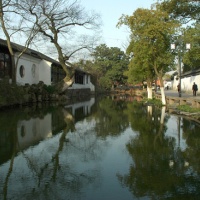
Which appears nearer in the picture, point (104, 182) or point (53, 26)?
point (104, 182)

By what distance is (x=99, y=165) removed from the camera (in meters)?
7.40

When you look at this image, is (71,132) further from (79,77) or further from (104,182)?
(79,77)

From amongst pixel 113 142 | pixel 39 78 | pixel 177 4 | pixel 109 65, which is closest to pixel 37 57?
pixel 39 78

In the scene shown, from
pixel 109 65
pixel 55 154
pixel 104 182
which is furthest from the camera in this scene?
pixel 109 65

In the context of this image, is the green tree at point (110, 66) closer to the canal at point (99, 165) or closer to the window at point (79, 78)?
the window at point (79, 78)

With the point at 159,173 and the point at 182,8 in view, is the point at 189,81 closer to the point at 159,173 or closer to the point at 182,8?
the point at 182,8

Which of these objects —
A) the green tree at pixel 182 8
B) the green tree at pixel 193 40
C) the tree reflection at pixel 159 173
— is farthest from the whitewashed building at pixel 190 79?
the tree reflection at pixel 159 173

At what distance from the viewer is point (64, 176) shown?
21.0ft

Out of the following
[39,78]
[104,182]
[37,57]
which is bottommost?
[104,182]

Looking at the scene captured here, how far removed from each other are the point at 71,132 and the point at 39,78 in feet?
93.4

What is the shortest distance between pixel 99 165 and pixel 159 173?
148 cm

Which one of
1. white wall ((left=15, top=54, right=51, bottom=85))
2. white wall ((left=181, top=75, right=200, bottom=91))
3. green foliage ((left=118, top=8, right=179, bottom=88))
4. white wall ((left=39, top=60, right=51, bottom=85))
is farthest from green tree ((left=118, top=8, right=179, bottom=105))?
white wall ((left=181, top=75, right=200, bottom=91))

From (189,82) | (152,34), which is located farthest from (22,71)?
(189,82)

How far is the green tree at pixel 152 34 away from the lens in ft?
76.7
